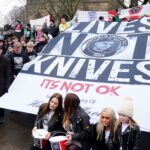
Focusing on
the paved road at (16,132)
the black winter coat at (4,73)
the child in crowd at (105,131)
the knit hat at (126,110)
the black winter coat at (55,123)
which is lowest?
the paved road at (16,132)

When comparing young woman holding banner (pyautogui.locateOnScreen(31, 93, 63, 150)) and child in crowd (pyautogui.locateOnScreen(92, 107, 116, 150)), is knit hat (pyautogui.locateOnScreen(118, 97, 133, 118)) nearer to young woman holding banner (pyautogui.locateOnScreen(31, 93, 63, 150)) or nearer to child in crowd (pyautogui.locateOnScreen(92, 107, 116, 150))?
child in crowd (pyautogui.locateOnScreen(92, 107, 116, 150))

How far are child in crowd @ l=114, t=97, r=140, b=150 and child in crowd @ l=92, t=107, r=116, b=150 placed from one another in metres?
0.09

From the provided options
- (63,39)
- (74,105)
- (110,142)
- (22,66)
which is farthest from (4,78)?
(110,142)

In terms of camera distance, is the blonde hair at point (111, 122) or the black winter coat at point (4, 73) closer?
the blonde hair at point (111, 122)

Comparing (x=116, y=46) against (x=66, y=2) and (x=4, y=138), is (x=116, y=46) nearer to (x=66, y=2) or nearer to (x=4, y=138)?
(x=4, y=138)

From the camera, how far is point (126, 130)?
17.8ft

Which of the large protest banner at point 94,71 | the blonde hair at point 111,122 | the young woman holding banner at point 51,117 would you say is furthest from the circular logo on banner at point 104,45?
the blonde hair at point 111,122

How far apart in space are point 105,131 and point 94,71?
105 inches

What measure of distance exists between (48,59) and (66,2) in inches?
1274

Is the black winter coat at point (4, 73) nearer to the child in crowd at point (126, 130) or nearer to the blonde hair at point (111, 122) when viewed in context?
the blonde hair at point (111, 122)

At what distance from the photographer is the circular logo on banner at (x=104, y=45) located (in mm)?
8594

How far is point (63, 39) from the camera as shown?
957cm

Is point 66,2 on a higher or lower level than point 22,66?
lower

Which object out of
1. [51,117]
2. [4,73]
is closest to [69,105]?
[51,117]
